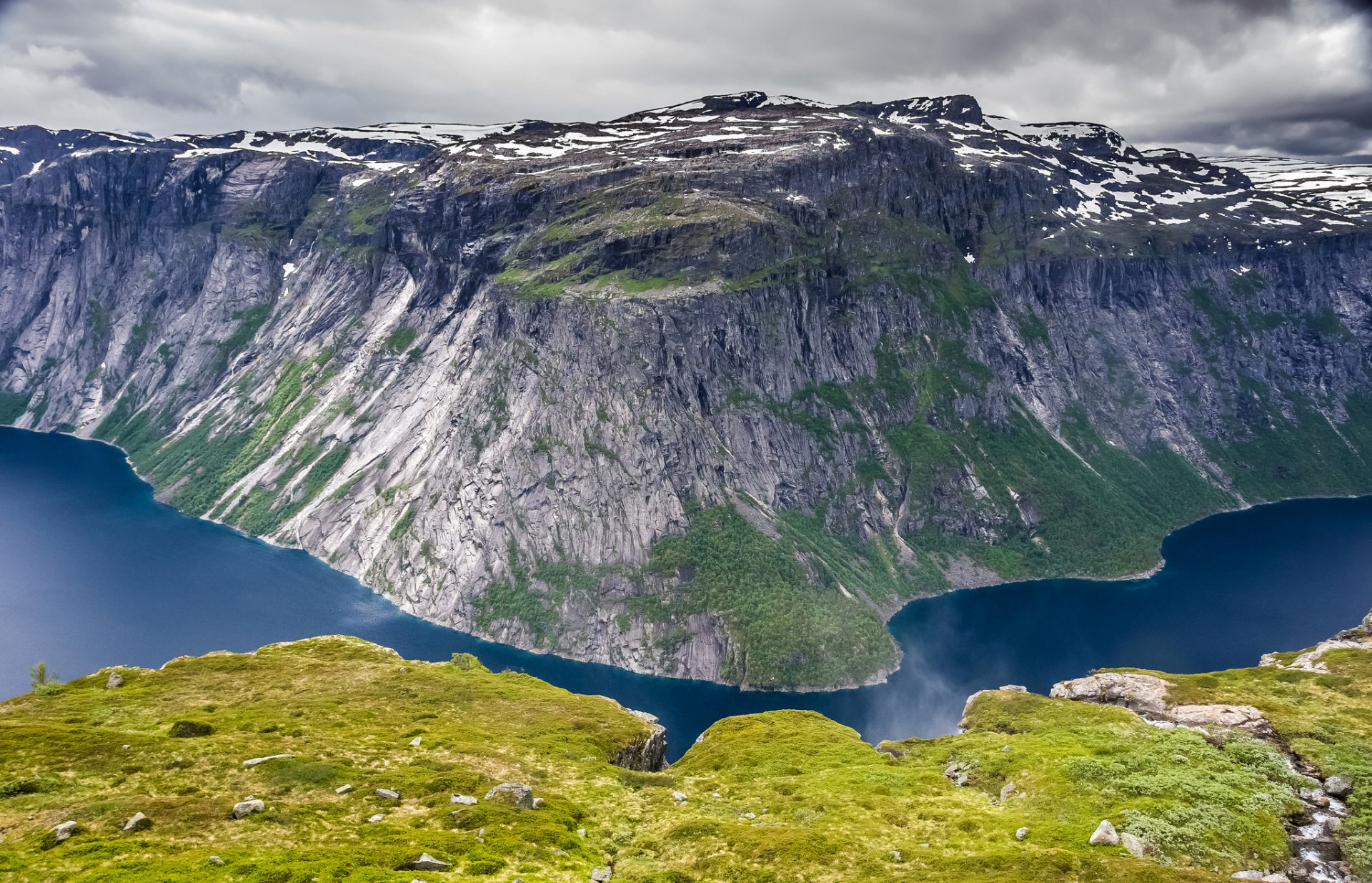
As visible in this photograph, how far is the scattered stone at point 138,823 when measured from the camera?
1848 inches

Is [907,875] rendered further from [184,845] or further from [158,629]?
[158,629]

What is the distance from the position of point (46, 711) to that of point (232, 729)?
56.1 feet

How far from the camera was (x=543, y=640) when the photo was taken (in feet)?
626

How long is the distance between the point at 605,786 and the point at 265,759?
78.9 feet

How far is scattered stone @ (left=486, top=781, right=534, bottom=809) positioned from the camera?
184ft

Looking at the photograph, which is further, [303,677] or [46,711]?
[303,677]

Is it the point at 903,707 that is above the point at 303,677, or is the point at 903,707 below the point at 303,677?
below

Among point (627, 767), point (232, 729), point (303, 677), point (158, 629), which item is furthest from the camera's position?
point (158, 629)

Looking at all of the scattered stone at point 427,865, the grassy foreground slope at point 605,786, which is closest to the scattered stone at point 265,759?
the grassy foreground slope at point 605,786

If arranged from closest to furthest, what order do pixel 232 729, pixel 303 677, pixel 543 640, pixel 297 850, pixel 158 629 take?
1. pixel 297 850
2. pixel 232 729
3. pixel 303 677
4. pixel 158 629
5. pixel 543 640

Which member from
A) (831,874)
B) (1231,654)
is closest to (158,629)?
(831,874)

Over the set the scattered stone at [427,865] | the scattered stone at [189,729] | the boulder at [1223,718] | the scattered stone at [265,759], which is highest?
the boulder at [1223,718]

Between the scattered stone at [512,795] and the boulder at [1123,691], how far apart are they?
55.4 m

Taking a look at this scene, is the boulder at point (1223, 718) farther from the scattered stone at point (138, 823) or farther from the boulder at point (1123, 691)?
the scattered stone at point (138, 823)
